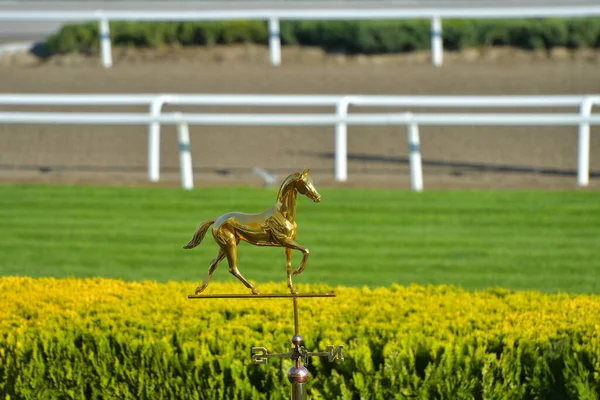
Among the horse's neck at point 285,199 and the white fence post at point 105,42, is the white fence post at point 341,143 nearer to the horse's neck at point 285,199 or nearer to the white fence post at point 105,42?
the horse's neck at point 285,199

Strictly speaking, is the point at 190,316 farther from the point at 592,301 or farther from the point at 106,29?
the point at 106,29

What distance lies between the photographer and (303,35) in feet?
64.1

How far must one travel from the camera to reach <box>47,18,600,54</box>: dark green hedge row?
1873 cm

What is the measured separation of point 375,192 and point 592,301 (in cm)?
482

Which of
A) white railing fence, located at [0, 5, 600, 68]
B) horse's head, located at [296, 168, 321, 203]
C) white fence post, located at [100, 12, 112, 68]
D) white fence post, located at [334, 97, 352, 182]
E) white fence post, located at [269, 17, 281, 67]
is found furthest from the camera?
white fence post, located at [100, 12, 112, 68]

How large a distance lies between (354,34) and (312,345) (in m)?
14.3

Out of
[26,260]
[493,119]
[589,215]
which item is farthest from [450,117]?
[26,260]

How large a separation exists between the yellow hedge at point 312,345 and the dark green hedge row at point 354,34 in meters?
13.3

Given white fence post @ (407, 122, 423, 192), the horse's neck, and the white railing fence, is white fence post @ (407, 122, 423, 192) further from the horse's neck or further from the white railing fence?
the horse's neck

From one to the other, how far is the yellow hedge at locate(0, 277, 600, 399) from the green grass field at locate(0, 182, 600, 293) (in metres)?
1.86

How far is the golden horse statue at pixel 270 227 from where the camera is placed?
4047 millimetres

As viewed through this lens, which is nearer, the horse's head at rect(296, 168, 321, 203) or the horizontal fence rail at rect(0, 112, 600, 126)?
the horse's head at rect(296, 168, 321, 203)

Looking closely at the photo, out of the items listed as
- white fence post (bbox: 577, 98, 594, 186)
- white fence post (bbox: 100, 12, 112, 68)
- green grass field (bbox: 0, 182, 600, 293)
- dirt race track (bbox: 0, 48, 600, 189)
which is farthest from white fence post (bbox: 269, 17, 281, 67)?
white fence post (bbox: 577, 98, 594, 186)

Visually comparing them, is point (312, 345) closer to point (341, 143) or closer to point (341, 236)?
point (341, 236)
